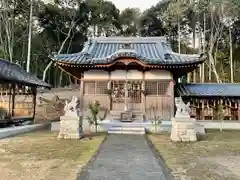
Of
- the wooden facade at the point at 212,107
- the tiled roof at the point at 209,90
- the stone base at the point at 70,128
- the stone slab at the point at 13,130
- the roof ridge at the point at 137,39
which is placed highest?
the roof ridge at the point at 137,39

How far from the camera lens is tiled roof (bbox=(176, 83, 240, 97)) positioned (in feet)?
49.8

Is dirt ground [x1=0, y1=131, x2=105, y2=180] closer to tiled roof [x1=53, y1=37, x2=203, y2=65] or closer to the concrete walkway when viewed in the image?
the concrete walkway

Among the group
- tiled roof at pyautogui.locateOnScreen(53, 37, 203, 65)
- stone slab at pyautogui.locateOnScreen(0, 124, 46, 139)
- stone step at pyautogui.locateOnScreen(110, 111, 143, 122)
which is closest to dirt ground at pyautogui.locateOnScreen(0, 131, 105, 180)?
stone slab at pyautogui.locateOnScreen(0, 124, 46, 139)

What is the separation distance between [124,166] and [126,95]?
9.16 meters

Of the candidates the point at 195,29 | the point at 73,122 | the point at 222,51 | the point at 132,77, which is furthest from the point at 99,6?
the point at 73,122

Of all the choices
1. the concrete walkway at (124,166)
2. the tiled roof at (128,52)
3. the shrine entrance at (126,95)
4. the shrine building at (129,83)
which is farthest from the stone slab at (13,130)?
the concrete walkway at (124,166)

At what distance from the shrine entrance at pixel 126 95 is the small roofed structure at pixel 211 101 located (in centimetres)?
247

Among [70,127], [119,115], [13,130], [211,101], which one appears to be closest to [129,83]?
[119,115]

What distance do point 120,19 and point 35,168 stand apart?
112ft

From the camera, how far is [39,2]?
80.8 ft

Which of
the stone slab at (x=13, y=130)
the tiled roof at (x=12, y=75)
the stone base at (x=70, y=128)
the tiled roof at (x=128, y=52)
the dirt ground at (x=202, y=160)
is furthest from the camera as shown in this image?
the tiled roof at (x=128, y=52)

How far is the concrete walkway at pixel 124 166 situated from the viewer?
4.41 meters

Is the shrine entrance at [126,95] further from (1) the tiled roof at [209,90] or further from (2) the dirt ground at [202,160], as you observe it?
(2) the dirt ground at [202,160]

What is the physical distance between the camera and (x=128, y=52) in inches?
524
